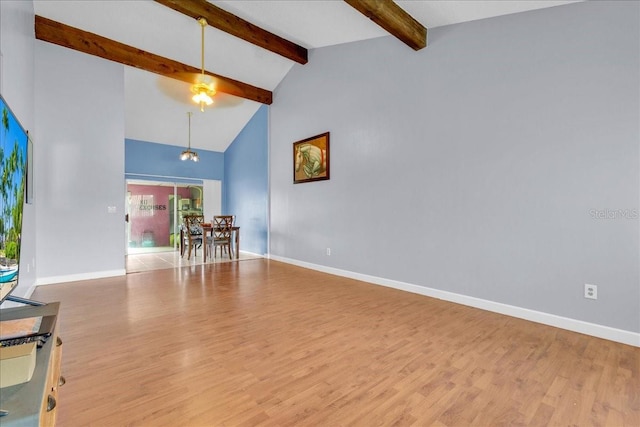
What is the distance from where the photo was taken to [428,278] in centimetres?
368

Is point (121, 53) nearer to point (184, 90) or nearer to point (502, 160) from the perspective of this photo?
point (184, 90)

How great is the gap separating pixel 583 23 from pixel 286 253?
5.12 m

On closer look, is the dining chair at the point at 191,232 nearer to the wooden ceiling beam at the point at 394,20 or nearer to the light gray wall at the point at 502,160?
the light gray wall at the point at 502,160

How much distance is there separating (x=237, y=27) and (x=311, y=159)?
2263 millimetres

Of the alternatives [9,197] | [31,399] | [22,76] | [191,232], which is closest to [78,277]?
[191,232]

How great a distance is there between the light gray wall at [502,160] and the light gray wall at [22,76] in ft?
12.3

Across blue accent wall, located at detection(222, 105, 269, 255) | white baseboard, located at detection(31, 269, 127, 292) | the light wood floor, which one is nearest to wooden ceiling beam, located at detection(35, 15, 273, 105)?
blue accent wall, located at detection(222, 105, 269, 255)

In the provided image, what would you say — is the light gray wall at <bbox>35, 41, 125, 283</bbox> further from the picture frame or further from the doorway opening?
the doorway opening

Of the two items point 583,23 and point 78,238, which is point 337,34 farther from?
point 78,238

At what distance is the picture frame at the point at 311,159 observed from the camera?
5.07 metres

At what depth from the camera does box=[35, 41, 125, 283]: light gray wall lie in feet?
13.8

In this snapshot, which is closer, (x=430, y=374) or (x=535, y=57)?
(x=430, y=374)

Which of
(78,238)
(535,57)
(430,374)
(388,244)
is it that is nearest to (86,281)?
(78,238)

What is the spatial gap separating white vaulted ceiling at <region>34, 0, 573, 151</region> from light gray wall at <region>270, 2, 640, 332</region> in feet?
0.92
